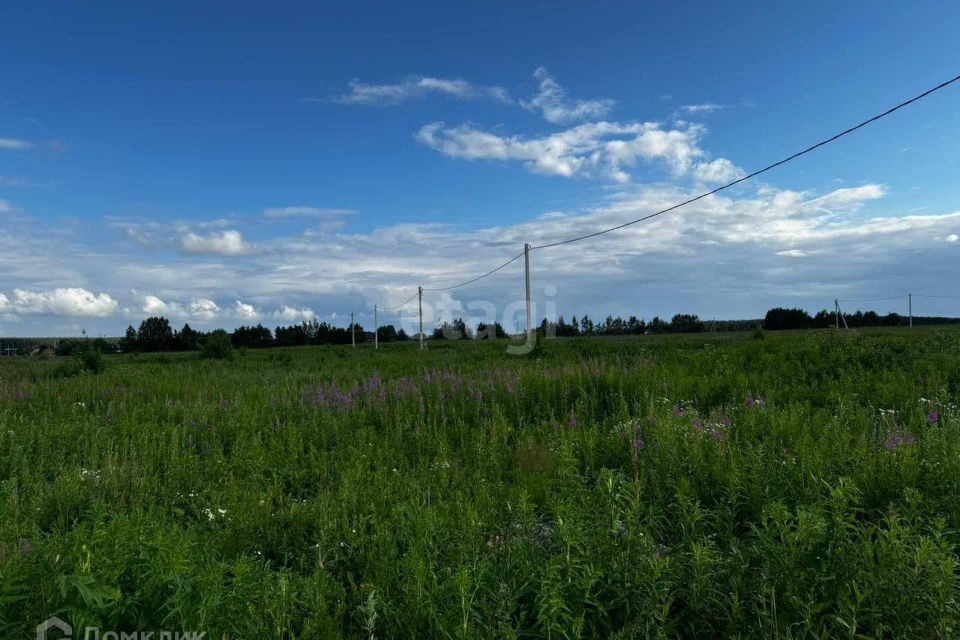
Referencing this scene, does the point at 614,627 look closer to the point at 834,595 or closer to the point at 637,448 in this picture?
the point at 834,595

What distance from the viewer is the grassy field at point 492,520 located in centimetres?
275

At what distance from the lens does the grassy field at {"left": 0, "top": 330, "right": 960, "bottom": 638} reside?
2752 mm

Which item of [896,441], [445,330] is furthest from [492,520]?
[445,330]

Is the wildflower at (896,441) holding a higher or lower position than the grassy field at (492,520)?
higher

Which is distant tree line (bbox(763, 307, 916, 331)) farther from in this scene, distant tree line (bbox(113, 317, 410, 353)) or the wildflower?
the wildflower

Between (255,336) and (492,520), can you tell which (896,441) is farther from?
(255,336)

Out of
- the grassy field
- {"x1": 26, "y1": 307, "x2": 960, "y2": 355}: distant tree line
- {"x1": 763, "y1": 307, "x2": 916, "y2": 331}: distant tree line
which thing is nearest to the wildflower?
the grassy field

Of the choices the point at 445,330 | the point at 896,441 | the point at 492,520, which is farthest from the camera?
the point at 445,330

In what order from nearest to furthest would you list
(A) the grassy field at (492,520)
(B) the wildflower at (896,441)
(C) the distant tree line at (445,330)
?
(A) the grassy field at (492,520) < (B) the wildflower at (896,441) < (C) the distant tree line at (445,330)

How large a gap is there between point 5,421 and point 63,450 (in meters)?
1.72

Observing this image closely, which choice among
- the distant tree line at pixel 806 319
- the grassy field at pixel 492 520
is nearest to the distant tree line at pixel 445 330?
the distant tree line at pixel 806 319

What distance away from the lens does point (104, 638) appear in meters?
2.47

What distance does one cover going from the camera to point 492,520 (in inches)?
161

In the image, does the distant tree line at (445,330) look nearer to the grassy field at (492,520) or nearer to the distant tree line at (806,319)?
the distant tree line at (806,319)
